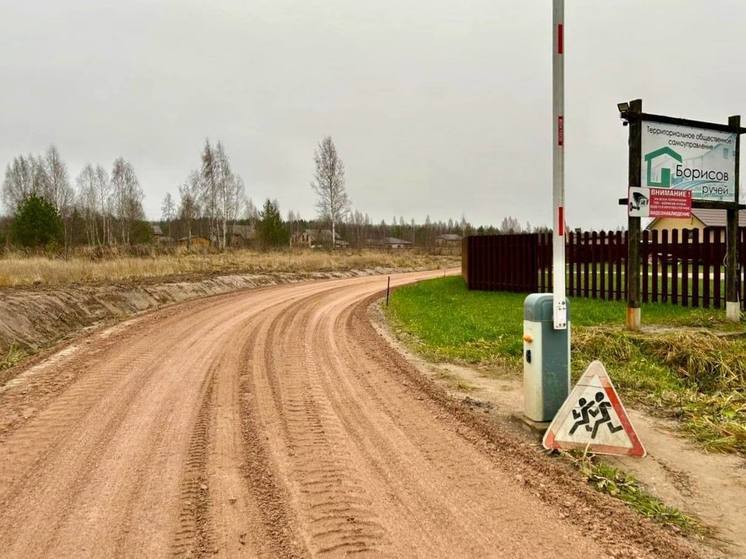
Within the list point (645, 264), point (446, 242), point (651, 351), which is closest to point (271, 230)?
point (645, 264)

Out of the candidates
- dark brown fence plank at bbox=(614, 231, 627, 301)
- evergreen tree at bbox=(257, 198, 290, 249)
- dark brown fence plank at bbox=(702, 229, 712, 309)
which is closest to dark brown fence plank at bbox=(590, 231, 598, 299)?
dark brown fence plank at bbox=(614, 231, 627, 301)

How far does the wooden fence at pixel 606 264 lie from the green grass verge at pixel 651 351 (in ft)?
2.70

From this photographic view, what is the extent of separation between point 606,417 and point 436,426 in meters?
1.60

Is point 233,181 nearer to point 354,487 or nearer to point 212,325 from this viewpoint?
point 212,325

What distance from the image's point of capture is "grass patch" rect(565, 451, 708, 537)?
3.30 metres

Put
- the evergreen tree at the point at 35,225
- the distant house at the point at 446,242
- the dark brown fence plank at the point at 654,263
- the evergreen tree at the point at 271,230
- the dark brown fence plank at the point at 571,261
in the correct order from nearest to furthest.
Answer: the dark brown fence plank at the point at 654,263 → the dark brown fence plank at the point at 571,261 → the evergreen tree at the point at 35,225 → the evergreen tree at the point at 271,230 → the distant house at the point at 446,242

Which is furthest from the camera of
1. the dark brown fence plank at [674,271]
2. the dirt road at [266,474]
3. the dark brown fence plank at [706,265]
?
the dark brown fence plank at [674,271]

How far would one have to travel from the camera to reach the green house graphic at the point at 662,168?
9.71 metres

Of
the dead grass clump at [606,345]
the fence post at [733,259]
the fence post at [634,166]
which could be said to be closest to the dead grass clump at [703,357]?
the dead grass clump at [606,345]

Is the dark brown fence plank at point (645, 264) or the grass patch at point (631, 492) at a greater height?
the dark brown fence plank at point (645, 264)

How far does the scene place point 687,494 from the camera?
12.3ft

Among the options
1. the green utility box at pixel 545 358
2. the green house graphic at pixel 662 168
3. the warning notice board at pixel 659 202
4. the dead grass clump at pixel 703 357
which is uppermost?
the green house graphic at pixel 662 168

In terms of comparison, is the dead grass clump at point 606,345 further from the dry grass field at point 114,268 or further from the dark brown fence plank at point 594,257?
the dry grass field at point 114,268

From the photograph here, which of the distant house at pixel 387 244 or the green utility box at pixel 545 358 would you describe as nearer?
the green utility box at pixel 545 358
